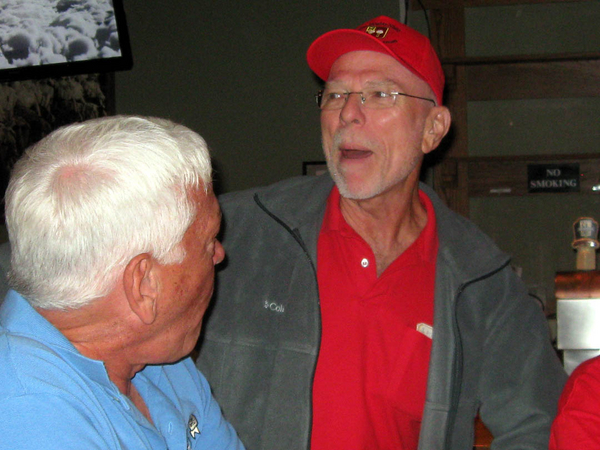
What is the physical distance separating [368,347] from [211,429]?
18.8 inches

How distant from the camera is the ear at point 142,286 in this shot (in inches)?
34.7

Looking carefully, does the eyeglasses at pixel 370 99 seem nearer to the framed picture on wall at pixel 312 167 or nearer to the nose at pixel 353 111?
the nose at pixel 353 111

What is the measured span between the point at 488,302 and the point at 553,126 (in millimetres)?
2367

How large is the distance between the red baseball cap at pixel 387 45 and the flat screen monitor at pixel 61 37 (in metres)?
1.59

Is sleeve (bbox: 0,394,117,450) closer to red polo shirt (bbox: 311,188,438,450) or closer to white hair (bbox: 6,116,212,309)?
white hair (bbox: 6,116,212,309)

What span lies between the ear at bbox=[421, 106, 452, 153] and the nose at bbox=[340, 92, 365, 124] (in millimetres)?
229

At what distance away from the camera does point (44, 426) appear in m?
0.76

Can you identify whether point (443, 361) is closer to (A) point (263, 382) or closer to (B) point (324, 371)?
(B) point (324, 371)

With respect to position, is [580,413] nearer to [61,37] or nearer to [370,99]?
[370,99]

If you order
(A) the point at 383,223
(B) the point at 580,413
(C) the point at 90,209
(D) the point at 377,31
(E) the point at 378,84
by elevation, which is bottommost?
(B) the point at 580,413

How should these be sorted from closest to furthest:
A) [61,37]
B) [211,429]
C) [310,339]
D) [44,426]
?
[44,426] < [211,429] < [310,339] < [61,37]

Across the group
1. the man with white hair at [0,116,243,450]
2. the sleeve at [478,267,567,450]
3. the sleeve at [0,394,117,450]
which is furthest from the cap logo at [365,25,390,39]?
the sleeve at [0,394,117,450]

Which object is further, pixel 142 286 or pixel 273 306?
pixel 273 306

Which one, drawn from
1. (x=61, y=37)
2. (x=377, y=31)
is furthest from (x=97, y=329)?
(x=61, y=37)
